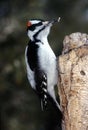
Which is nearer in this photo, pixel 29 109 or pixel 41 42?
pixel 41 42

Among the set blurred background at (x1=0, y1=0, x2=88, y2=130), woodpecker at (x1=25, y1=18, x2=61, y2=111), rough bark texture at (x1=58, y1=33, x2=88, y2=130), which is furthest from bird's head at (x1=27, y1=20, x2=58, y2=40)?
blurred background at (x1=0, y1=0, x2=88, y2=130)

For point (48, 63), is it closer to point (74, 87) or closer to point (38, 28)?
point (38, 28)

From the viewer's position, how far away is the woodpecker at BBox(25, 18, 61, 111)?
4.95 metres

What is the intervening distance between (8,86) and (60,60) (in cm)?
679

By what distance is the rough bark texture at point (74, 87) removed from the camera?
391 centimetres

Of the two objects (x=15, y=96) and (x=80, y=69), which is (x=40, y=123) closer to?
(x=15, y=96)

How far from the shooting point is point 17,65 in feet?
33.3

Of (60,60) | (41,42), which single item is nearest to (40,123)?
(41,42)

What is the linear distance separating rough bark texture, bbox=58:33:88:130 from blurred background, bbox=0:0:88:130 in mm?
A: 5888

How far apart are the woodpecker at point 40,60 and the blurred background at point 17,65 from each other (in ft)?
16.0

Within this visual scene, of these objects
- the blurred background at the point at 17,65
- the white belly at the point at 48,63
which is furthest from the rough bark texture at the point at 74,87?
the blurred background at the point at 17,65

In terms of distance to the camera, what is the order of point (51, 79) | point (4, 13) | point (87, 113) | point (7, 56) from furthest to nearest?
point (4, 13), point (7, 56), point (51, 79), point (87, 113)

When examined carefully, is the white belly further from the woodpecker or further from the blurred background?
the blurred background

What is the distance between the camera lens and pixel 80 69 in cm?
397
